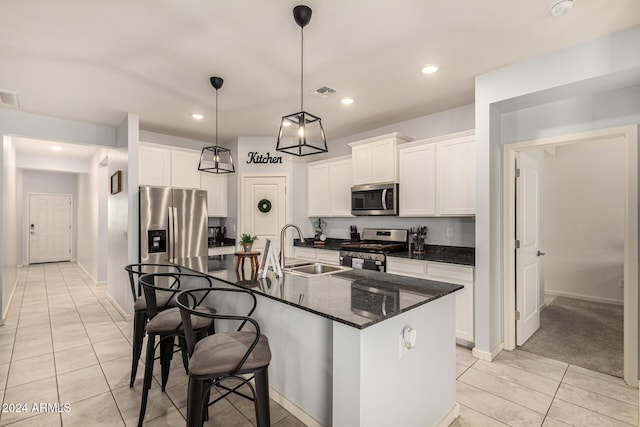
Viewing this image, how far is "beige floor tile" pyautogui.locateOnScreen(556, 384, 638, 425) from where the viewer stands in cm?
216

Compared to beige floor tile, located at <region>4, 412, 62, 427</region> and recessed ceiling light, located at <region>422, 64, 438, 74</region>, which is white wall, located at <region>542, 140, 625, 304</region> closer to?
recessed ceiling light, located at <region>422, 64, 438, 74</region>

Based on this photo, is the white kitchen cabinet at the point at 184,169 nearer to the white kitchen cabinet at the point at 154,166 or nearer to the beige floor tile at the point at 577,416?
the white kitchen cabinet at the point at 154,166

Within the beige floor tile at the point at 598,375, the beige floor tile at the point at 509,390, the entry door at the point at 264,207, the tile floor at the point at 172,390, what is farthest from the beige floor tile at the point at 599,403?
the entry door at the point at 264,207

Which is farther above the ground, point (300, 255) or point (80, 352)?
point (300, 255)

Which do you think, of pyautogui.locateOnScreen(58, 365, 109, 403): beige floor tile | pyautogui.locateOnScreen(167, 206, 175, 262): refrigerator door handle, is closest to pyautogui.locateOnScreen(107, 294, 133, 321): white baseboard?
pyautogui.locateOnScreen(167, 206, 175, 262): refrigerator door handle

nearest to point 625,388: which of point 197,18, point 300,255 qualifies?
point 300,255

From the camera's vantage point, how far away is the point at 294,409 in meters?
2.13

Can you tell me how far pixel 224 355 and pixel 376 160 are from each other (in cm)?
326

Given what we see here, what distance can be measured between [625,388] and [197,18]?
4150 millimetres

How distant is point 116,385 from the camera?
8.31 ft

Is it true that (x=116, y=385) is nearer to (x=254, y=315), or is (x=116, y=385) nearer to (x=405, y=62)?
(x=254, y=315)

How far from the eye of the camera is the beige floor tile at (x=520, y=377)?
2516mm

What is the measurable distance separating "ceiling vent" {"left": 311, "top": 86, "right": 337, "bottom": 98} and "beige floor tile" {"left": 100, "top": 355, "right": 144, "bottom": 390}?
10.1ft

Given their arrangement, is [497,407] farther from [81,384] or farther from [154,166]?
[154,166]
